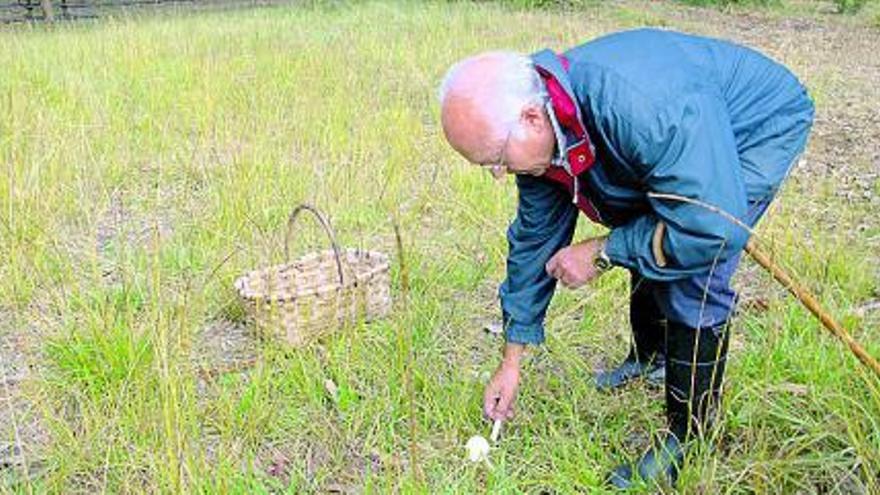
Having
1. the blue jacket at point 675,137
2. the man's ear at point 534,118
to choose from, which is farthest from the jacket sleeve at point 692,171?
the man's ear at point 534,118

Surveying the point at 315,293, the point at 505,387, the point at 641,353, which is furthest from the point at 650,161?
the point at 315,293

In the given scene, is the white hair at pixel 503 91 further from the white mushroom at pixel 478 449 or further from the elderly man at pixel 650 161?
the white mushroom at pixel 478 449

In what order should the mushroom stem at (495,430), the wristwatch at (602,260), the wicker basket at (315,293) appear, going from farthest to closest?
the wicker basket at (315,293) < the mushroom stem at (495,430) < the wristwatch at (602,260)

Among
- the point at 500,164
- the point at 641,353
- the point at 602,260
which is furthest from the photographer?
the point at 641,353

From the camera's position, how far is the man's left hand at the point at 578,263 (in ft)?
6.85

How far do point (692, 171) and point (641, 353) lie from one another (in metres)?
1.10

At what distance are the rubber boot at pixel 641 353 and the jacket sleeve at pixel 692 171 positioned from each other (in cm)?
82

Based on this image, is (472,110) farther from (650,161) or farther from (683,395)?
(683,395)

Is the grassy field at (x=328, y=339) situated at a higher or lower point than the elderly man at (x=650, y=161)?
lower

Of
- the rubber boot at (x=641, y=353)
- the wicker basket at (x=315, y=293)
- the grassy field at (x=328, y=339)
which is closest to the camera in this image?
the grassy field at (x=328, y=339)

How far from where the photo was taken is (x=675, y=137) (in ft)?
5.89

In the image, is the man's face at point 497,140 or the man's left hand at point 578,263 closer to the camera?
the man's face at point 497,140

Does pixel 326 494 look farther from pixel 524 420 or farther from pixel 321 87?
pixel 321 87

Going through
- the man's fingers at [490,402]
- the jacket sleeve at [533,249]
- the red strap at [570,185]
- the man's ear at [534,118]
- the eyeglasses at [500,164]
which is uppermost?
the man's ear at [534,118]
